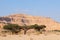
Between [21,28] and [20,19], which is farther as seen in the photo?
[20,19]

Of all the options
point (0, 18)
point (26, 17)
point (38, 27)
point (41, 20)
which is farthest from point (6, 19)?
point (38, 27)

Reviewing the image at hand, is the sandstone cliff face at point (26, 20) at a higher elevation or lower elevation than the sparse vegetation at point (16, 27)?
lower

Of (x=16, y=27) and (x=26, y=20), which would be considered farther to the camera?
(x=26, y=20)

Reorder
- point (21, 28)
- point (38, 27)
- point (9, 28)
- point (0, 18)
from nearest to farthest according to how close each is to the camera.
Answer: point (21, 28) → point (9, 28) → point (38, 27) → point (0, 18)

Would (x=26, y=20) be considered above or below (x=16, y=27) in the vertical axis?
below

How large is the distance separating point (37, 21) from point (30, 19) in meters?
4.90

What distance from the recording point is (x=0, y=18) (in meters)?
124

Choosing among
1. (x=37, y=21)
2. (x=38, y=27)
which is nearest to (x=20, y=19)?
(x=37, y=21)

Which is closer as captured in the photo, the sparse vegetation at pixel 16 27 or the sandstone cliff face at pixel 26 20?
the sparse vegetation at pixel 16 27

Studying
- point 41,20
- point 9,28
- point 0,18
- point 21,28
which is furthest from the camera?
point 41,20

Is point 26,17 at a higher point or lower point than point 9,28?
lower

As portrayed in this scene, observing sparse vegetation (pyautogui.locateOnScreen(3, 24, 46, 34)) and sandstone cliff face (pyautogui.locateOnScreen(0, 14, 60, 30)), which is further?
sandstone cliff face (pyautogui.locateOnScreen(0, 14, 60, 30))

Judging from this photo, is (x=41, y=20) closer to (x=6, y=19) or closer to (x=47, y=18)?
(x=47, y=18)

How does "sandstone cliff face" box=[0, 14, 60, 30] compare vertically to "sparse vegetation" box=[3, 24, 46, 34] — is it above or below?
below
